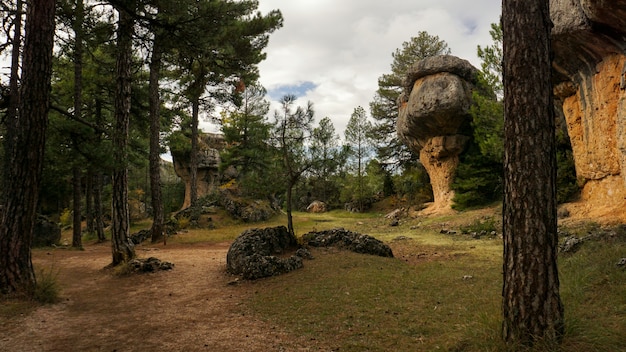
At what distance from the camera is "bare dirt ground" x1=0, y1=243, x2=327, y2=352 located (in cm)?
443

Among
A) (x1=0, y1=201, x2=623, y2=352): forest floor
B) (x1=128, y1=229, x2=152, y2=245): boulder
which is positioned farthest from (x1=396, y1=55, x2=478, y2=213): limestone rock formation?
(x1=128, y1=229, x2=152, y2=245): boulder

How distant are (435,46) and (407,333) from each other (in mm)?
34288

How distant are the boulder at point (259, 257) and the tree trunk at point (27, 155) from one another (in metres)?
4.02

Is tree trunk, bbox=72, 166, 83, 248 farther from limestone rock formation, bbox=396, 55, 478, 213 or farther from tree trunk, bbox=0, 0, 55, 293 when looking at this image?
limestone rock formation, bbox=396, 55, 478, 213

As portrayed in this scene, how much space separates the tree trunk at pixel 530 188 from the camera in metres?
3.29

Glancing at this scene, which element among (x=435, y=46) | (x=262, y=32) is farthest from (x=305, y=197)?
(x=262, y=32)

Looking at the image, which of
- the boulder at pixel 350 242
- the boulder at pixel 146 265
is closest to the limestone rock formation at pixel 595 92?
the boulder at pixel 350 242

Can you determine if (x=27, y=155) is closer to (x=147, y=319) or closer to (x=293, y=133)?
(x=147, y=319)

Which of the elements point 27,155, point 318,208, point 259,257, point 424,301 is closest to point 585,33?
point 424,301

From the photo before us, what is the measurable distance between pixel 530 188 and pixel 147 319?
5675mm

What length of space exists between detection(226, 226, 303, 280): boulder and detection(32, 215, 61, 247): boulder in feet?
35.6

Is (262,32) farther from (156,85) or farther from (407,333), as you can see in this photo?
(407,333)

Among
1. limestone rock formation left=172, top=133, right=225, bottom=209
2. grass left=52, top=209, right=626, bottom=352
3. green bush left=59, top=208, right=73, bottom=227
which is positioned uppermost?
limestone rock formation left=172, top=133, right=225, bottom=209

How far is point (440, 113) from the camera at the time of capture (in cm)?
2231
